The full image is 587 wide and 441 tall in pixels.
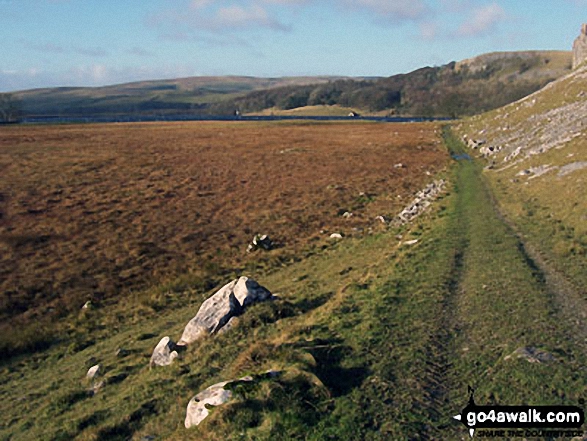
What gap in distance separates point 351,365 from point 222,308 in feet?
20.7

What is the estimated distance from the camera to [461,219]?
28.2 m

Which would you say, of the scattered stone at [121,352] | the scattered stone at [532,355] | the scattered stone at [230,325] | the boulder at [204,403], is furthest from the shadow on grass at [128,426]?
the scattered stone at [532,355]

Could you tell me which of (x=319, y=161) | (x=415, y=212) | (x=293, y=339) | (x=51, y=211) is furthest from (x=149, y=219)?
(x=319, y=161)

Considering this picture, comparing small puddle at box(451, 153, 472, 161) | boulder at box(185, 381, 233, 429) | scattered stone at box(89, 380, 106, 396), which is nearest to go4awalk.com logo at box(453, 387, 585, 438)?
boulder at box(185, 381, 233, 429)

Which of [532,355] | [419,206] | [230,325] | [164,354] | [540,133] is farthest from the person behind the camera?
[540,133]

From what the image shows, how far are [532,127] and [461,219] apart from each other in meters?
40.7

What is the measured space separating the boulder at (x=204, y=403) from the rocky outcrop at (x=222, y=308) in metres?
5.22

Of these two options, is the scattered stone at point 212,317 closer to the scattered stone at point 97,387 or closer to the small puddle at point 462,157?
the scattered stone at point 97,387

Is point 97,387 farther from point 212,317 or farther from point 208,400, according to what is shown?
point 208,400

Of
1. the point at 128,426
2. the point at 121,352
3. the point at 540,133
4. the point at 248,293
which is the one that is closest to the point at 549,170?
the point at 540,133

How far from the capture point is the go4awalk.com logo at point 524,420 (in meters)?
8.24

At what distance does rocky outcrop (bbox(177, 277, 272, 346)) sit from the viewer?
600 inches

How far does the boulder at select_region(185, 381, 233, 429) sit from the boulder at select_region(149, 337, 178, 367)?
4585mm

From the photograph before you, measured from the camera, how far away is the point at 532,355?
35.1 feet
